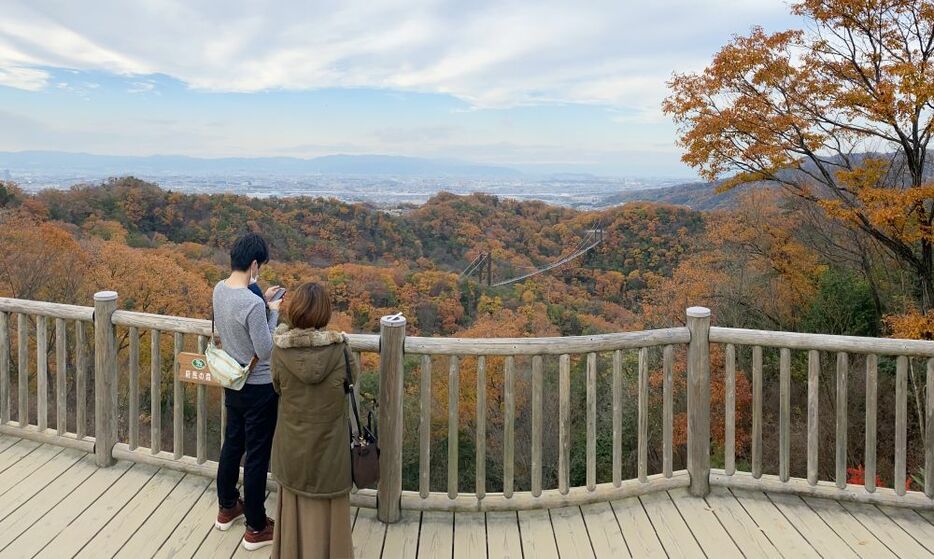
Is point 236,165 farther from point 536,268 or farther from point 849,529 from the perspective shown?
point 849,529

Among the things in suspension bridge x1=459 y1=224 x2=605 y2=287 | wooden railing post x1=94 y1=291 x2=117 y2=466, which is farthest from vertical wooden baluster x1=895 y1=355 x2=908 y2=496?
suspension bridge x1=459 y1=224 x2=605 y2=287

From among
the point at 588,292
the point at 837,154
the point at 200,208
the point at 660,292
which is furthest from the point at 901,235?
the point at 200,208

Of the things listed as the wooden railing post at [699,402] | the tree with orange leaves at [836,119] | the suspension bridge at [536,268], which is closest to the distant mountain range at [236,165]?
the suspension bridge at [536,268]

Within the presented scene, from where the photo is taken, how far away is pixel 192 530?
263 centimetres

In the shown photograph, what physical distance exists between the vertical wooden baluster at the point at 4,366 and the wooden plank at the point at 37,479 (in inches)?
23.6

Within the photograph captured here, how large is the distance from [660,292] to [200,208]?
2911 centimetres

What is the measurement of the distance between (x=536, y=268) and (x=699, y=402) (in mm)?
34359

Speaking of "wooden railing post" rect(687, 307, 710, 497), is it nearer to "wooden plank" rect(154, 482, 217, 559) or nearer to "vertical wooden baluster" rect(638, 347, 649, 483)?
"vertical wooden baluster" rect(638, 347, 649, 483)

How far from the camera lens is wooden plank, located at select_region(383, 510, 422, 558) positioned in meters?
2.49

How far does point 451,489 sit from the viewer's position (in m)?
2.81

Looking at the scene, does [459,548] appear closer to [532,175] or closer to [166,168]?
[166,168]

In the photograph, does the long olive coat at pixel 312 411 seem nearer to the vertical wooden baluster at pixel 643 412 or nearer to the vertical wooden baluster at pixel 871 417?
the vertical wooden baluster at pixel 643 412

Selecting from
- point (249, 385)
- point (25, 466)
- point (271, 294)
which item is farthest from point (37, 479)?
point (271, 294)

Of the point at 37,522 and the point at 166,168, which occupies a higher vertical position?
the point at 166,168
